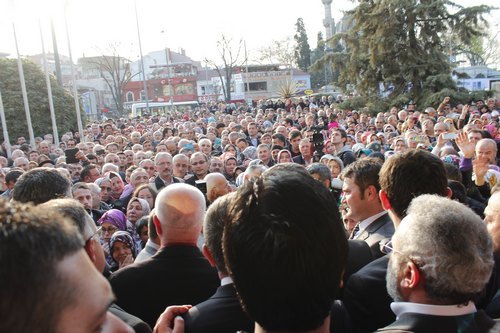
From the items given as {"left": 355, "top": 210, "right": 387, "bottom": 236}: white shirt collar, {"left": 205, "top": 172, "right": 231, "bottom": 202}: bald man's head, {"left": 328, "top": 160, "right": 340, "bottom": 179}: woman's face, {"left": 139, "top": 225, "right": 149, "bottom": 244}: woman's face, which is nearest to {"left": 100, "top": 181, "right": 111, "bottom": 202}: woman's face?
{"left": 205, "top": 172, "right": 231, "bottom": 202}: bald man's head

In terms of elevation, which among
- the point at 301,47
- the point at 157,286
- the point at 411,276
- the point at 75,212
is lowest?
the point at 157,286

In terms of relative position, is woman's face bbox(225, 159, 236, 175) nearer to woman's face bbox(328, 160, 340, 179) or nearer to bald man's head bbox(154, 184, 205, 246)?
woman's face bbox(328, 160, 340, 179)

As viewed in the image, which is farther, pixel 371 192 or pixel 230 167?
pixel 230 167

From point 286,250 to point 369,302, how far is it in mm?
1315

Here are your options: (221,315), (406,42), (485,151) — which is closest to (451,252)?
(221,315)

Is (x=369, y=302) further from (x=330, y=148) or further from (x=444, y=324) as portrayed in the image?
(x=330, y=148)

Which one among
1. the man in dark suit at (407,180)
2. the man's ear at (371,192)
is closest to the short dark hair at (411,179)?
the man in dark suit at (407,180)

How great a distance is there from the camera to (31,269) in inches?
39.9

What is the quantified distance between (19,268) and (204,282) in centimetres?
184

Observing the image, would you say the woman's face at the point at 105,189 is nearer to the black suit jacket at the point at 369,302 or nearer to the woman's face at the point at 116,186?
the woman's face at the point at 116,186

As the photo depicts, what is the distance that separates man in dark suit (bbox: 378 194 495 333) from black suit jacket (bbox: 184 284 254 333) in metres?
0.61

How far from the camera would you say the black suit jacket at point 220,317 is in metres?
2.05

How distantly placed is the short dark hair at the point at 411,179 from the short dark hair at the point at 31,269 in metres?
2.20

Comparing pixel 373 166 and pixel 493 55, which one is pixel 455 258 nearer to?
pixel 373 166
